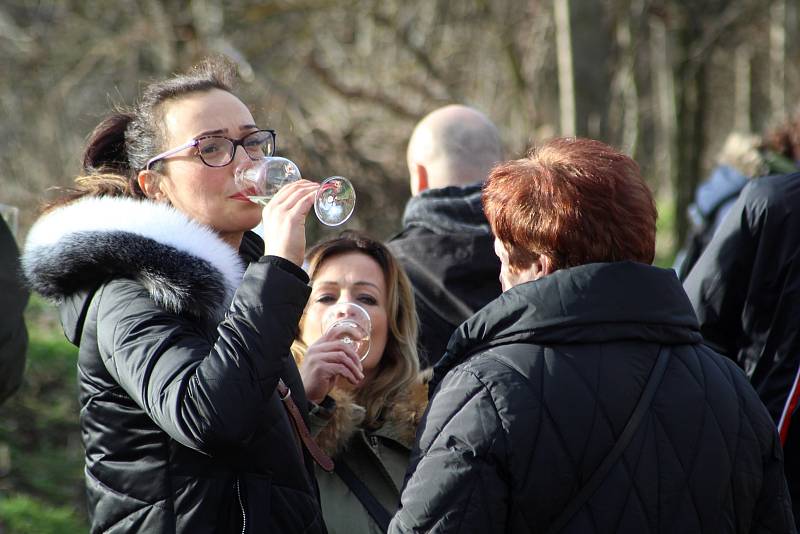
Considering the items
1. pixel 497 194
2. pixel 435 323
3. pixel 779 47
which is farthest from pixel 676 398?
pixel 779 47

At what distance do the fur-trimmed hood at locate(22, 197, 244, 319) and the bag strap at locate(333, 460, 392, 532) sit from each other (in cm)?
68

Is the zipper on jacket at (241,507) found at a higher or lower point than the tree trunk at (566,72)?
lower

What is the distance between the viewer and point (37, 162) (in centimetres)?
1291

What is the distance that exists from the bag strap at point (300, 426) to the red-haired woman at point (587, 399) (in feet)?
1.27

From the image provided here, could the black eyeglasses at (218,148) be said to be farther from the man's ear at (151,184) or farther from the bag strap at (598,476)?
the bag strap at (598,476)

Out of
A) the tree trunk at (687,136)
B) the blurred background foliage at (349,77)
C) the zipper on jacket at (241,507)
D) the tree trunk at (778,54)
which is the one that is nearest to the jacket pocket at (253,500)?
the zipper on jacket at (241,507)

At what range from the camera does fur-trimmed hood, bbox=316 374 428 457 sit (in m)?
2.76

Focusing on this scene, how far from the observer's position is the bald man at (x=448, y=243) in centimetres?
396

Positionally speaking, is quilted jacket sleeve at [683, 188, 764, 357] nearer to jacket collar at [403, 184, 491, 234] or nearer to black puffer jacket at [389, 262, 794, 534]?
jacket collar at [403, 184, 491, 234]

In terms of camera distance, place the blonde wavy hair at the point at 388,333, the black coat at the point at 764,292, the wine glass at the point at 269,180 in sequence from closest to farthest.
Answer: the wine glass at the point at 269,180 < the blonde wavy hair at the point at 388,333 < the black coat at the point at 764,292

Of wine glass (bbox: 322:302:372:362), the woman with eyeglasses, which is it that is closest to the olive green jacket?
wine glass (bbox: 322:302:372:362)

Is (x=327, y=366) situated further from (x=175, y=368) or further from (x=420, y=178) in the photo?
(x=420, y=178)

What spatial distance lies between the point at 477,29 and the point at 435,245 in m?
9.55

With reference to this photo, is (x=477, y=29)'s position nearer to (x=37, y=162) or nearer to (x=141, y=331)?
(x=37, y=162)
